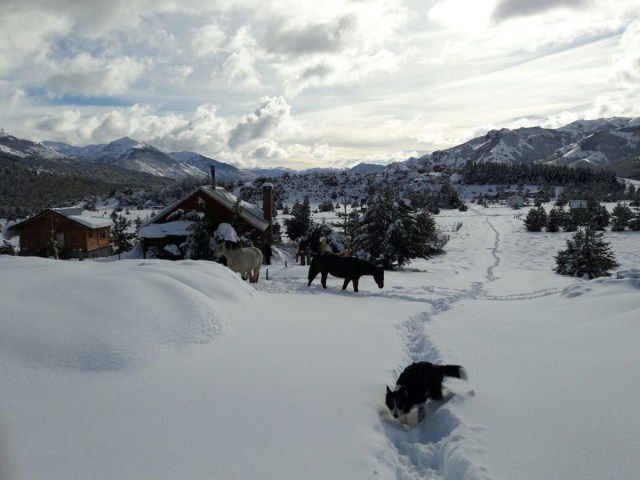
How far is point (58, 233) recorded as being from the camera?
131 feet

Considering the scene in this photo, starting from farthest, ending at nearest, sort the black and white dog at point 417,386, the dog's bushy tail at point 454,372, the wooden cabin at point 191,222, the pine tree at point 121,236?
1. the pine tree at point 121,236
2. the wooden cabin at point 191,222
3. the dog's bushy tail at point 454,372
4. the black and white dog at point 417,386

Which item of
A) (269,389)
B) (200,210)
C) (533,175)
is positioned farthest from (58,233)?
(533,175)

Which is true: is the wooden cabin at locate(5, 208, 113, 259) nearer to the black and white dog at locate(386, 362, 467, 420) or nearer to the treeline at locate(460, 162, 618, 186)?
the black and white dog at locate(386, 362, 467, 420)

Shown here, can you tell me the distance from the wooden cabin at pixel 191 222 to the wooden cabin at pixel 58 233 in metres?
12.8

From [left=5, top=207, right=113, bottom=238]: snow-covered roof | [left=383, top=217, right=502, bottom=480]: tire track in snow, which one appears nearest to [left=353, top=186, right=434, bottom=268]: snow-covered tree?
[left=383, top=217, right=502, bottom=480]: tire track in snow

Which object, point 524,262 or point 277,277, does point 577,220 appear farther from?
point 277,277

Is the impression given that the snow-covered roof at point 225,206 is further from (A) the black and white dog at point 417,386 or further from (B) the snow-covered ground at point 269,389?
(A) the black and white dog at point 417,386

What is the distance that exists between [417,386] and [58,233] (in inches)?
1719

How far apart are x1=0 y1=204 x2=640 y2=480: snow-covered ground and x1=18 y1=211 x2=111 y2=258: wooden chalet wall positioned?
3557cm

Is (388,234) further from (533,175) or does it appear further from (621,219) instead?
(533,175)

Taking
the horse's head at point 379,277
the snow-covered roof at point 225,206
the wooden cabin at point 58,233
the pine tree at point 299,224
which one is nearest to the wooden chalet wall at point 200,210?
the snow-covered roof at point 225,206

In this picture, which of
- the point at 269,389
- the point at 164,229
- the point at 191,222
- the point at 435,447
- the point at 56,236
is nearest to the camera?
the point at 435,447

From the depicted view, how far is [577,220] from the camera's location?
56.7 metres

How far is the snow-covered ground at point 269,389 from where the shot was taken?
3643 mm
